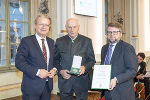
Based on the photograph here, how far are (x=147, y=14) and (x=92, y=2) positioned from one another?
411 centimetres

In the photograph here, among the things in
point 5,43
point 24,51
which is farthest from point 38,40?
point 5,43

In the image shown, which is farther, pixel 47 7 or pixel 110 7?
pixel 110 7

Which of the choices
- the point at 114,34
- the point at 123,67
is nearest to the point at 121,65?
the point at 123,67

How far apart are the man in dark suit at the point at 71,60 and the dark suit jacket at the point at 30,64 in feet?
1.52

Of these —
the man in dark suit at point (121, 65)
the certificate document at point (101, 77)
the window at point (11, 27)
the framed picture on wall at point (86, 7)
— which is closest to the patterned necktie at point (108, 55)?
the man in dark suit at point (121, 65)

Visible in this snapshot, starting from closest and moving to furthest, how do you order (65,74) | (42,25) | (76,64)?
(42,25) → (76,64) → (65,74)

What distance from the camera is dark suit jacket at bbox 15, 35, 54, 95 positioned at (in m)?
2.08

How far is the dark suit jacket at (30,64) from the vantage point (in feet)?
6.84

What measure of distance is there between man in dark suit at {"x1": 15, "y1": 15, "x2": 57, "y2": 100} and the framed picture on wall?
10.5 ft

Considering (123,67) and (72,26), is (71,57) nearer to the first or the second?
(72,26)

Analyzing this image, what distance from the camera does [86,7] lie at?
565 centimetres

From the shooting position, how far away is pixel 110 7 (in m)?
8.50

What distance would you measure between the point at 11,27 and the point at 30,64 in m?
2.84

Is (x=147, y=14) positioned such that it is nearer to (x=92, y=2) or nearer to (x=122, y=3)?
(x=122, y=3)
